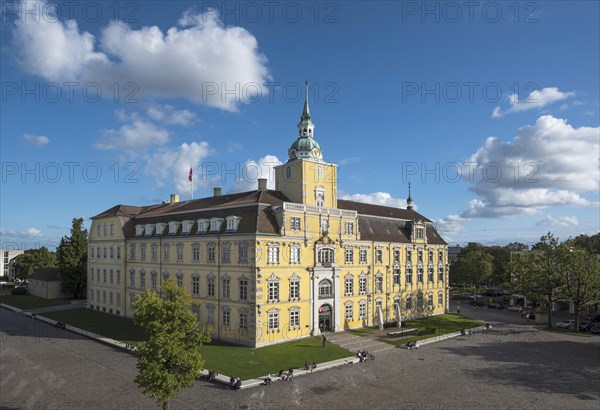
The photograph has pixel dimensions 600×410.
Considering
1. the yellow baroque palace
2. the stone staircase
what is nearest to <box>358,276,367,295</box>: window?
the yellow baroque palace

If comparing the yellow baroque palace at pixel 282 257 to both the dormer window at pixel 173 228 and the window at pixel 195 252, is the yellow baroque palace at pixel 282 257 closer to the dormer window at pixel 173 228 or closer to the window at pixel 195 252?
the dormer window at pixel 173 228

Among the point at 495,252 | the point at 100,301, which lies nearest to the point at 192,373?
the point at 100,301

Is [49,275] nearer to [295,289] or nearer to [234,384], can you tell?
[295,289]

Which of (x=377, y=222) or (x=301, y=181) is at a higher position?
(x=301, y=181)

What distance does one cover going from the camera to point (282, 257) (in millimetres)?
49531

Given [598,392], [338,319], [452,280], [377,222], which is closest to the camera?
[598,392]

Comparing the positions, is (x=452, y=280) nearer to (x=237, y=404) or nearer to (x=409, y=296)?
(x=409, y=296)

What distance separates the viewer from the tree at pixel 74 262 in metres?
85.1

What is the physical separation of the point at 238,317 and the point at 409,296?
30.7m

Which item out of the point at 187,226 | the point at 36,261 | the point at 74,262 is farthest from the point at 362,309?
the point at 36,261

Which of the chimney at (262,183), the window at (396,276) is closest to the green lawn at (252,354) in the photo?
the window at (396,276)

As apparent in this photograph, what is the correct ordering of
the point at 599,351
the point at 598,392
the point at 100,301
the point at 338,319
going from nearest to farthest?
the point at 598,392 < the point at 599,351 < the point at 338,319 < the point at 100,301

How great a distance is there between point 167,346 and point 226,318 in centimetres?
2358

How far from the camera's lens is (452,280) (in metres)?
118
